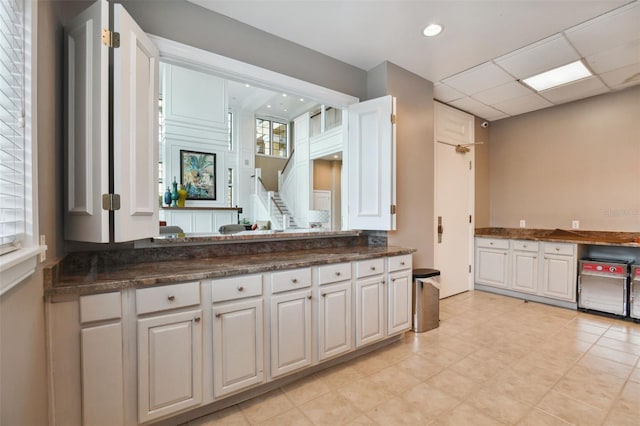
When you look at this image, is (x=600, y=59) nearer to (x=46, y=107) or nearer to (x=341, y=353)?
(x=341, y=353)

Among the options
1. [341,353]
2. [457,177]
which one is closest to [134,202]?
[341,353]

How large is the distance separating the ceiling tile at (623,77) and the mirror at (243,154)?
3.89m

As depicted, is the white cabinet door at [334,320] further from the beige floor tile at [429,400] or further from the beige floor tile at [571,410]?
the beige floor tile at [571,410]

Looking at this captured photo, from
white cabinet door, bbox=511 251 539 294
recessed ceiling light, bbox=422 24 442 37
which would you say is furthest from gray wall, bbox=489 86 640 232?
recessed ceiling light, bbox=422 24 442 37

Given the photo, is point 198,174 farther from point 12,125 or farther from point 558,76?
point 558,76

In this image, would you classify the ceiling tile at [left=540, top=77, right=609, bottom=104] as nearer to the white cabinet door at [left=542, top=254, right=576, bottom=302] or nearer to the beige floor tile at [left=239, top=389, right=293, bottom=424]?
Result: the white cabinet door at [left=542, top=254, right=576, bottom=302]

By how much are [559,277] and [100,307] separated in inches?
196

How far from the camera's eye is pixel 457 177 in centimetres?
442

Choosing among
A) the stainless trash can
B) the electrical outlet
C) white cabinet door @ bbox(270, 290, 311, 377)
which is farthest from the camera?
the stainless trash can

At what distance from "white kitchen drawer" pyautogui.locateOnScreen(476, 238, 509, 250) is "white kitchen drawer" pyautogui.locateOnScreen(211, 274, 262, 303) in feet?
13.3

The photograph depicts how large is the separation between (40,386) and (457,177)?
4837 mm

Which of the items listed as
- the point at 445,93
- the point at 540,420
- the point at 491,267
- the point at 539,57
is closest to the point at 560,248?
the point at 491,267

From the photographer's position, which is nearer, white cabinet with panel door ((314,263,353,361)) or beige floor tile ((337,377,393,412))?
beige floor tile ((337,377,393,412))

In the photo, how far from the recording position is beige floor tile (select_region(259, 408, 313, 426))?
5.74 feet
